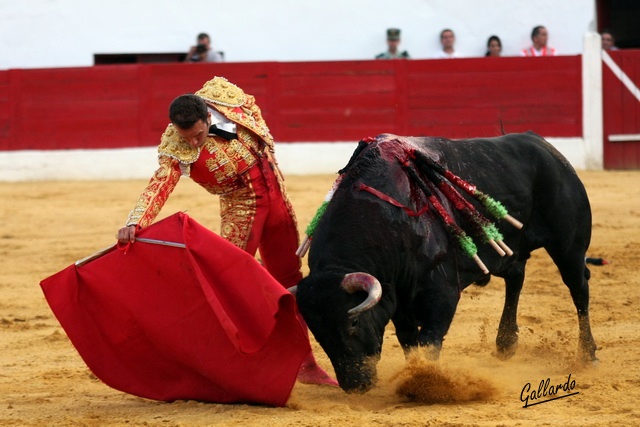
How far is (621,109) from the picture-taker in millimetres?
10289

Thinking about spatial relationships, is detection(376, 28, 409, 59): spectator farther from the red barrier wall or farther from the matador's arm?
the matador's arm

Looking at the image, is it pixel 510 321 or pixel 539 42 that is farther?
pixel 539 42

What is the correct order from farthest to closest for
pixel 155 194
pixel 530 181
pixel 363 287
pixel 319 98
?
pixel 319 98
pixel 530 181
pixel 155 194
pixel 363 287

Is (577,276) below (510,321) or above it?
above

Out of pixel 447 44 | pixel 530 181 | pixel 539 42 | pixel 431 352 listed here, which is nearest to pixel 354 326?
pixel 431 352

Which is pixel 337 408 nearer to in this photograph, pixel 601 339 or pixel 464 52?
pixel 601 339

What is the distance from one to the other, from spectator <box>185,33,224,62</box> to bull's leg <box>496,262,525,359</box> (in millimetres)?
6303

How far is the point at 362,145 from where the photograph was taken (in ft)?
13.3

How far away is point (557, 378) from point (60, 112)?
7.07 metres

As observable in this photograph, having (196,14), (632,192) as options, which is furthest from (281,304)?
(196,14)

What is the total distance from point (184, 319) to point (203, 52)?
715 centimetres

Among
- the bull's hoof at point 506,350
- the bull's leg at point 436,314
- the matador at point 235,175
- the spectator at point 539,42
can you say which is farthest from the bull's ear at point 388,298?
the spectator at point 539,42
